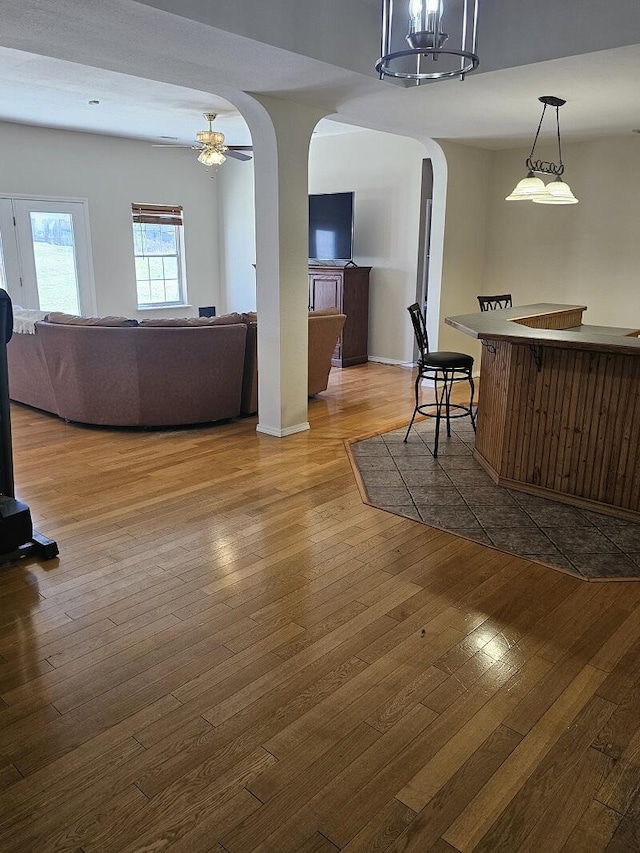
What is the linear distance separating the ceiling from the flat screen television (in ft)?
4.93

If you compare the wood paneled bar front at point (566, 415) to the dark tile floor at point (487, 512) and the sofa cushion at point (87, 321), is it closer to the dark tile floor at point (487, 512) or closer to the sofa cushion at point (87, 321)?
the dark tile floor at point (487, 512)

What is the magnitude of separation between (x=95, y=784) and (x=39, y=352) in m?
4.27

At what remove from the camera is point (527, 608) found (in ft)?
8.92

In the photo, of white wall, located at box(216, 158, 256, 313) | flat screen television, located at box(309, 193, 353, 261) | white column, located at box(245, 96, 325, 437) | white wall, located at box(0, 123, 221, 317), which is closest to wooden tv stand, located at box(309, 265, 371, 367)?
flat screen television, located at box(309, 193, 353, 261)

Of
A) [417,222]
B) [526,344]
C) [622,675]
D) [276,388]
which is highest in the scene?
[417,222]

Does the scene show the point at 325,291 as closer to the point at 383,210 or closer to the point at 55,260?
the point at 383,210

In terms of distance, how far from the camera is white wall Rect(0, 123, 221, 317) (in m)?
7.66

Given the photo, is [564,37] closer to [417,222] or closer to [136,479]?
[136,479]

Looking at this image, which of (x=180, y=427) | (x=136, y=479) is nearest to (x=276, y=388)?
(x=180, y=427)

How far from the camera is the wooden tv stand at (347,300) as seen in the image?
26.0 feet

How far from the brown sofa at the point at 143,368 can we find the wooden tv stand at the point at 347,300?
269 centimetres

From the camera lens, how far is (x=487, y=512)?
370 cm

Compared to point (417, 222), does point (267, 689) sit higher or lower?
lower

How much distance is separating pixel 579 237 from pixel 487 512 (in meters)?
4.47
